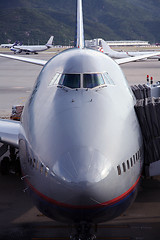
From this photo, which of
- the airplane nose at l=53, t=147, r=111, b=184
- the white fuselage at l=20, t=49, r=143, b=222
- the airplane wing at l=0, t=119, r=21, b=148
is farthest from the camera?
the airplane wing at l=0, t=119, r=21, b=148

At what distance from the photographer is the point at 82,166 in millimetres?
9297

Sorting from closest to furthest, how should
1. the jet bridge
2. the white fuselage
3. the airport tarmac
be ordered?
the white fuselage < the jet bridge < the airport tarmac

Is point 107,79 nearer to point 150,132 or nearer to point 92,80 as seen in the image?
point 92,80

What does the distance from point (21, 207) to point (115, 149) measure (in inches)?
269

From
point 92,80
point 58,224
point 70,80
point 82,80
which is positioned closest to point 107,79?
point 92,80

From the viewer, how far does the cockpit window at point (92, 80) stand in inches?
517

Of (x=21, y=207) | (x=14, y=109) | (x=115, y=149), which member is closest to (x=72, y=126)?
(x=115, y=149)

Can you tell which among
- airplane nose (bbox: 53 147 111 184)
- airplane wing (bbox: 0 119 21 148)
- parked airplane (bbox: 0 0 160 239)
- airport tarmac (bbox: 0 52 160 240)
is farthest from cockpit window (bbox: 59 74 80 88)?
airport tarmac (bbox: 0 52 160 240)

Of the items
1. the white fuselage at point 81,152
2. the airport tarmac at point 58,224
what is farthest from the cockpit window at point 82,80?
the airport tarmac at point 58,224

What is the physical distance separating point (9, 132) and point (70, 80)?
3.69 metres

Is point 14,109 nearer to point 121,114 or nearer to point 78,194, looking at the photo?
point 121,114

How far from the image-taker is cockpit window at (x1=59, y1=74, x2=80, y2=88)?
13094mm

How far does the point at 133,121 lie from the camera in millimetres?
12203

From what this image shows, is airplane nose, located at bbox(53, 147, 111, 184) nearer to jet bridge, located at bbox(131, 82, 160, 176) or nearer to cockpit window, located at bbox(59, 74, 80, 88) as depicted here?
jet bridge, located at bbox(131, 82, 160, 176)
